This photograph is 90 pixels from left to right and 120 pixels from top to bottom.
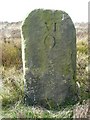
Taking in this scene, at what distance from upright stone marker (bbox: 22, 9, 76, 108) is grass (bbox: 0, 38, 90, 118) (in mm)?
330

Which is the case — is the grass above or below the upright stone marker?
below

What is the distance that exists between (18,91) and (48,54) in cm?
92

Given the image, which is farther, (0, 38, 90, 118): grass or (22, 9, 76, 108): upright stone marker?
(22, 9, 76, 108): upright stone marker

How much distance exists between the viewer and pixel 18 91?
8.36 meters

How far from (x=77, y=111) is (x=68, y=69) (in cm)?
137

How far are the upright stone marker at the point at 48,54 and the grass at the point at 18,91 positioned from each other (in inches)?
13.0

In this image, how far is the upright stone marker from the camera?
7930mm

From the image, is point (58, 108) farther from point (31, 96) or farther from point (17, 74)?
point (17, 74)

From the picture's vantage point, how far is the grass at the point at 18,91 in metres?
7.29

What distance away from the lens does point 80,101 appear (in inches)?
317

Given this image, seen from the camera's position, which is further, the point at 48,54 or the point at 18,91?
the point at 18,91

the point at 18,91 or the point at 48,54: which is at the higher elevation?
the point at 48,54

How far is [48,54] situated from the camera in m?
7.95

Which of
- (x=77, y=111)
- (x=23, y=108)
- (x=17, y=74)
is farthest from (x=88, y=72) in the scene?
(x=77, y=111)
